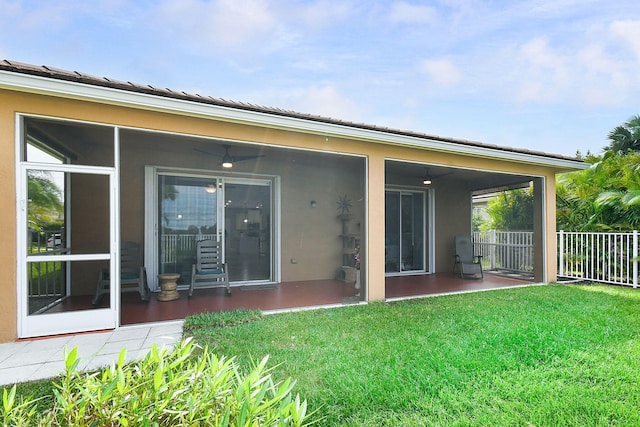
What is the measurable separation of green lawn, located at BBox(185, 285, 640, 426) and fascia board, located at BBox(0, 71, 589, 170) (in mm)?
2755

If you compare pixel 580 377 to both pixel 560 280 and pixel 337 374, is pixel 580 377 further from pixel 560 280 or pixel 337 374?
pixel 560 280

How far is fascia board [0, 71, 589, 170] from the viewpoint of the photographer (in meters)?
3.31

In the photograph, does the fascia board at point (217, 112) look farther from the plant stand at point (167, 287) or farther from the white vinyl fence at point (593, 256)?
the white vinyl fence at point (593, 256)

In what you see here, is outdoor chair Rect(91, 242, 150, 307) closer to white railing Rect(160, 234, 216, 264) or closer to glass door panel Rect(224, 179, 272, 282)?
white railing Rect(160, 234, 216, 264)

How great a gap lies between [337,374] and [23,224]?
393cm

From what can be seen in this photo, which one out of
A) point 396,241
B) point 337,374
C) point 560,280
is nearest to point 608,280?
point 560,280

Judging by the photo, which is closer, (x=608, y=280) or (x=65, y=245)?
(x=65, y=245)

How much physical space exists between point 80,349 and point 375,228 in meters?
4.30

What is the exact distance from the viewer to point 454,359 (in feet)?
9.82

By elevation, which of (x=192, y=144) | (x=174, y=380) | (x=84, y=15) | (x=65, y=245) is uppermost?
(x=84, y=15)

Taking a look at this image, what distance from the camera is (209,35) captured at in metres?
9.39

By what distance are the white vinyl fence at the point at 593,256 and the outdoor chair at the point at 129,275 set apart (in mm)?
9516

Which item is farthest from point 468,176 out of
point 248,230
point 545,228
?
point 248,230

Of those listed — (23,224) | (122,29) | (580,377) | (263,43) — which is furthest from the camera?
(263,43)
